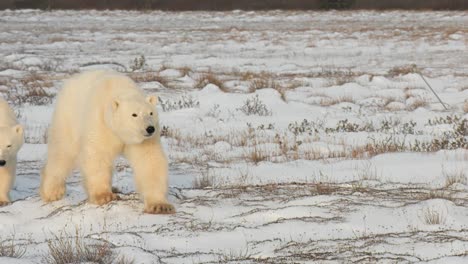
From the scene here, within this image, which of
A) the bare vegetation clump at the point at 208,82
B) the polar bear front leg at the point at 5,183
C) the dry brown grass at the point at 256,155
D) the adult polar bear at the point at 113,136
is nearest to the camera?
the adult polar bear at the point at 113,136

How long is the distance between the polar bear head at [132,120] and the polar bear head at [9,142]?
158cm

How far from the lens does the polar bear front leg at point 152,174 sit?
242 inches

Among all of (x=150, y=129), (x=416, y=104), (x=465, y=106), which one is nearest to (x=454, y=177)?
(x=150, y=129)

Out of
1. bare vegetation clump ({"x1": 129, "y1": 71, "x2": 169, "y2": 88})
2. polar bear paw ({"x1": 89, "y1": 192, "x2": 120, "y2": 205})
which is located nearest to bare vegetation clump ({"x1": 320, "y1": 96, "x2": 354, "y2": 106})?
bare vegetation clump ({"x1": 129, "y1": 71, "x2": 169, "y2": 88})

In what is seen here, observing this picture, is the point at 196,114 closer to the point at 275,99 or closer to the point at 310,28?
the point at 275,99

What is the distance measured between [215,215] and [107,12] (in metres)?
46.0

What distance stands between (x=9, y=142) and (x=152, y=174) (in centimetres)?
184

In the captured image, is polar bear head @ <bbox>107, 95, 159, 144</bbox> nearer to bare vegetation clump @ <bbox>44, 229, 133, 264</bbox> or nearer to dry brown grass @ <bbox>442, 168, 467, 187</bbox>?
bare vegetation clump @ <bbox>44, 229, 133, 264</bbox>

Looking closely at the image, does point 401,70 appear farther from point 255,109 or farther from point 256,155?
point 256,155

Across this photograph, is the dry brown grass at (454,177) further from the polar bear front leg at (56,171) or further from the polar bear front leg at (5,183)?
the polar bear front leg at (5,183)

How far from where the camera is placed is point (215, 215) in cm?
612

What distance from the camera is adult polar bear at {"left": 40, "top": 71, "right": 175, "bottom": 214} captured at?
5953 millimetres

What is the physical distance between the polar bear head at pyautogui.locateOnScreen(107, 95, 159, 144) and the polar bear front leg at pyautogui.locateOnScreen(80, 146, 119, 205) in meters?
0.33

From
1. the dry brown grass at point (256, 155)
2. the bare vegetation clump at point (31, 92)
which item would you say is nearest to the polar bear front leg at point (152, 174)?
the dry brown grass at point (256, 155)
